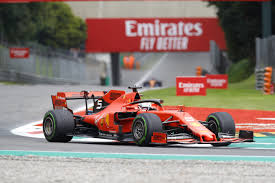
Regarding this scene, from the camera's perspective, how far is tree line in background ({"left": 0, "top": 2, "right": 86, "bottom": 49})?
46.7 metres

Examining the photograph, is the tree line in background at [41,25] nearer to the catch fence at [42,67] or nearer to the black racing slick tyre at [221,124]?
the catch fence at [42,67]

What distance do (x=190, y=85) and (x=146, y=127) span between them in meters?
16.3

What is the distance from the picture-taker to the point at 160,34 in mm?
60719

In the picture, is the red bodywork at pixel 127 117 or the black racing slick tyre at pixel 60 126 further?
the black racing slick tyre at pixel 60 126

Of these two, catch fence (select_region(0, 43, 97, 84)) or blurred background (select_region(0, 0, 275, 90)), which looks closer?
catch fence (select_region(0, 43, 97, 84))

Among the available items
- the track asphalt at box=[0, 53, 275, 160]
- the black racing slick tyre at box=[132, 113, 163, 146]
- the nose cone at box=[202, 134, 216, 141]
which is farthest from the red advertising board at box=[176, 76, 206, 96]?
the nose cone at box=[202, 134, 216, 141]

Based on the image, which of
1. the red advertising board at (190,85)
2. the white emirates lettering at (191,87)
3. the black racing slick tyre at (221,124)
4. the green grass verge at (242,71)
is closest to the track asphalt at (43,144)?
the black racing slick tyre at (221,124)

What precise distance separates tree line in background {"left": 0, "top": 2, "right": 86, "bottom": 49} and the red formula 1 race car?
35295mm

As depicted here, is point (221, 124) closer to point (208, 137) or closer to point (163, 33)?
point (208, 137)

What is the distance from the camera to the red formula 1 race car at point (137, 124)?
9.85m

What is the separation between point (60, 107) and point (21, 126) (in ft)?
11.7

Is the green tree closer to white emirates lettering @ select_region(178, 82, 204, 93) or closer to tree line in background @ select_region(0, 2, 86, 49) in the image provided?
tree line in background @ select_region(0, 2, 86, 49)

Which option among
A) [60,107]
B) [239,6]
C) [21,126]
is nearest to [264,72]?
[239,6]

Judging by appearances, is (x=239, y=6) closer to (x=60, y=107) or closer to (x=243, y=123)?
(x=243, y=123)
